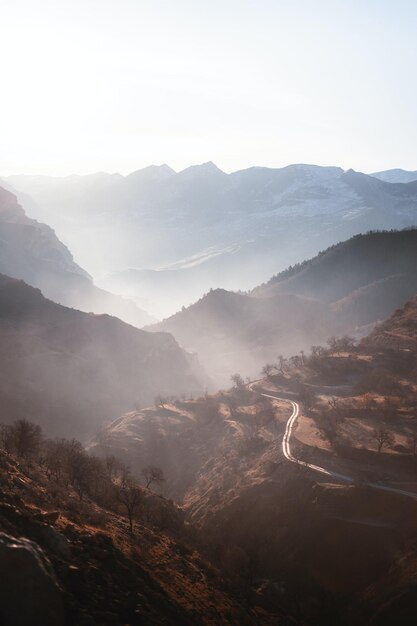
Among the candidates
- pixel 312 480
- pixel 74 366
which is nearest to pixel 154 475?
pixel 312 480

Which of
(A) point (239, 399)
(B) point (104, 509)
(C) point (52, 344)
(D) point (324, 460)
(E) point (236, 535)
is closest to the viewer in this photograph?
(B) point (104, 509)

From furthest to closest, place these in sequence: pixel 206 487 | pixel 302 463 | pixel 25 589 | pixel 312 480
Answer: pixel 206 487
pixel 302 463
pixel 312 480
pixel 25 589

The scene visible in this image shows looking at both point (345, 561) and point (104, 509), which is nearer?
point (104, 509)

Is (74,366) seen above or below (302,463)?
above

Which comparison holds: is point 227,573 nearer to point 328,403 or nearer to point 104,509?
point 104,509

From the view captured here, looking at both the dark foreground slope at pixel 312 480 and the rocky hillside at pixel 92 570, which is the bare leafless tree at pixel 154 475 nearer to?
the dark foreground slope at pixel 312 480

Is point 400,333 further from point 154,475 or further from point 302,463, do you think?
point 154,475

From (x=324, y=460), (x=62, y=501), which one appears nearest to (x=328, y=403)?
(x=324, y=460)

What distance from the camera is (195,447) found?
256 ft

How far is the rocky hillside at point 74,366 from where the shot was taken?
10156 centimetres

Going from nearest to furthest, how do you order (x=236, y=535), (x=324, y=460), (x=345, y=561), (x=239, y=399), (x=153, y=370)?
(x=345, y=561), (x=236, y=535), (x=324, y=460), (x=239, y=399), (x=153, y=370)

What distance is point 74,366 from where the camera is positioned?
114188mm

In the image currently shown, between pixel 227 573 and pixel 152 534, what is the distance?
20.8ft

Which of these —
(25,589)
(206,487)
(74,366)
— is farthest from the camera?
(74,366)
